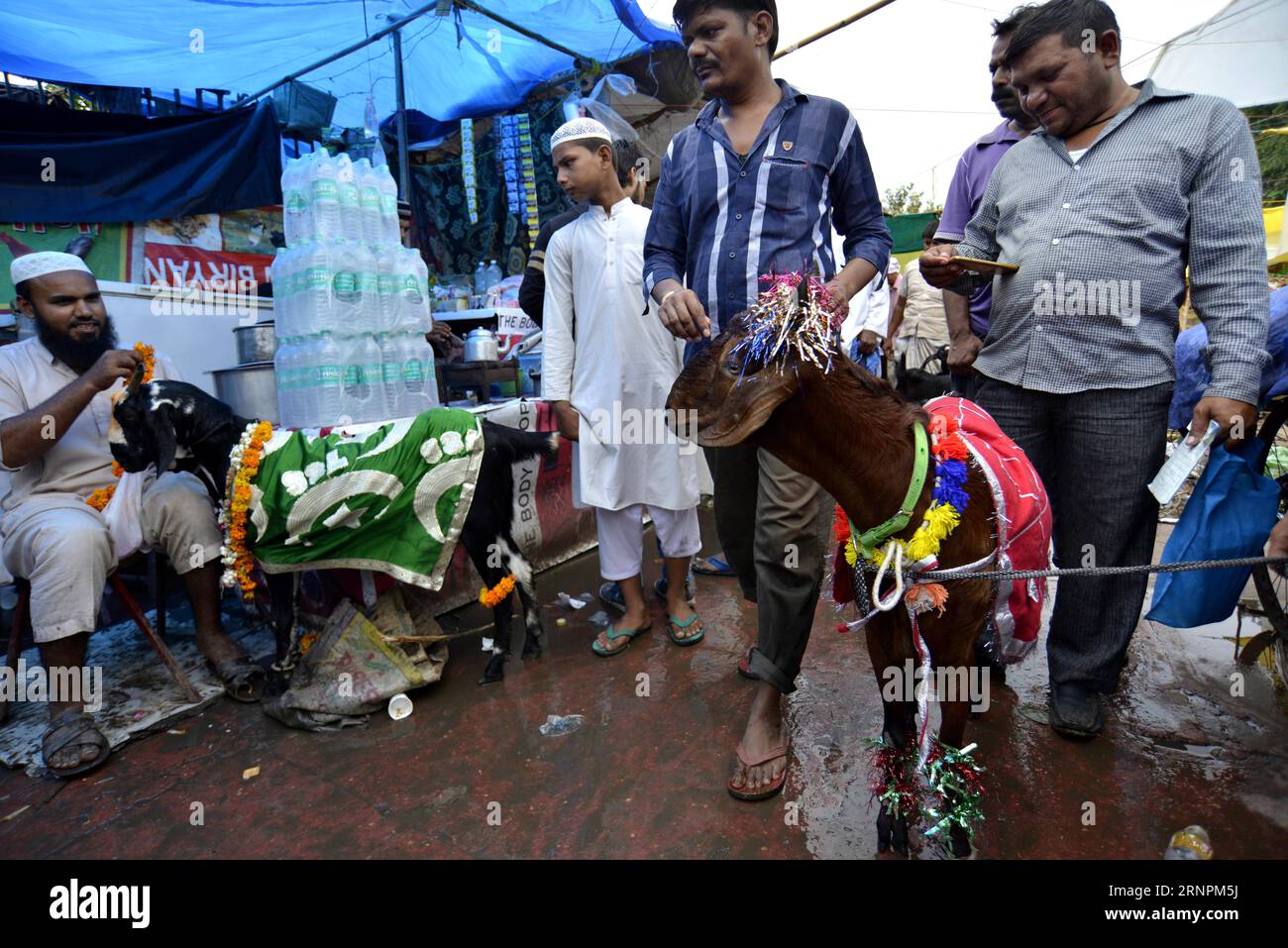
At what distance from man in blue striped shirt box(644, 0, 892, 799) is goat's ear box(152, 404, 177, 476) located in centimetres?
223

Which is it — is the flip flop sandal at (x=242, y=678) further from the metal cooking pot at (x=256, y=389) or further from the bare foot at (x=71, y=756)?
the metal cooking pot at (x=256, y=389)

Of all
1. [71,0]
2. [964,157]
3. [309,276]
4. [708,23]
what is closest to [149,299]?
[309,276]

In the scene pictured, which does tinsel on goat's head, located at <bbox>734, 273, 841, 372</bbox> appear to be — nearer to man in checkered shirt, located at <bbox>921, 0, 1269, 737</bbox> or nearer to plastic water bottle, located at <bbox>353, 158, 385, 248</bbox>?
man in checkered shirt, located at <bbox>921, 0, 1269, 737</bbox>

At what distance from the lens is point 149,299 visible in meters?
4.50

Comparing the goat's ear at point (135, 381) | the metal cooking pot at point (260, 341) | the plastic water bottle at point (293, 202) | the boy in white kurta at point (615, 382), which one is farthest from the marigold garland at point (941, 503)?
the metal cooking pot at point (260, 341)

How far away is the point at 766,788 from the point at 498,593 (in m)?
1.61

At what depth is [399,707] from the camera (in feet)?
9.79

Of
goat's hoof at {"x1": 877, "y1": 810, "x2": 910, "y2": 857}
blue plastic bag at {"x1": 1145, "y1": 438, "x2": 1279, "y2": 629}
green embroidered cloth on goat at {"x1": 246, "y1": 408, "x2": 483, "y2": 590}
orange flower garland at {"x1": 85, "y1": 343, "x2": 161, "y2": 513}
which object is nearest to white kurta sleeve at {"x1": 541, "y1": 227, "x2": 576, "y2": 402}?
green embroidered cloth on goat at {"x1": 246, "y1": 408, "x2": 483, "y2": 590}

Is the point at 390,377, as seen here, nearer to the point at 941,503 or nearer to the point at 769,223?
the point at 769,223

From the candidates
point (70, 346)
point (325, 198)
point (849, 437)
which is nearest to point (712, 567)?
point (849, 437)

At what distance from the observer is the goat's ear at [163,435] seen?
118 inches

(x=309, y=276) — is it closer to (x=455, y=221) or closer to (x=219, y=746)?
(x=219, y=746)

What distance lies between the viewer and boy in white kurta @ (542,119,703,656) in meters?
3.26

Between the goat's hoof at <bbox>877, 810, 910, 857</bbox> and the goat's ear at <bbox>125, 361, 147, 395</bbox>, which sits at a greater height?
the goat's ear at <bbox>125, 361, 147, 395</bbox>
